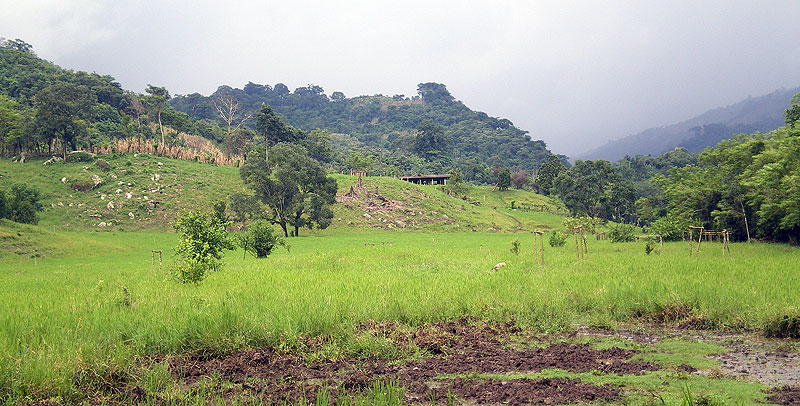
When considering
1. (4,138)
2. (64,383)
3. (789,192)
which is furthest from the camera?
(4,138)

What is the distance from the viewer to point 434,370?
7.50m

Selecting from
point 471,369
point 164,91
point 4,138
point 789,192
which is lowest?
point 471,369

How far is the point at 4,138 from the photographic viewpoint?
62.9m

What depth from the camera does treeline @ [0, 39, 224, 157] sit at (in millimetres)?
60094

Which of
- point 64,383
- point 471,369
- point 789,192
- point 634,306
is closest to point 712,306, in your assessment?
point 634,306

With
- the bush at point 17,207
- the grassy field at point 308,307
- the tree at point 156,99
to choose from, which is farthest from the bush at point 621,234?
the tree at point 156,99

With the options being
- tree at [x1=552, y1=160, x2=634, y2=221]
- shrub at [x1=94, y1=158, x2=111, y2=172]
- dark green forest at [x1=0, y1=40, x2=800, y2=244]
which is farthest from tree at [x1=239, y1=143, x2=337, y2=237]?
tree at [x1=552, y1=160, x2=634, y2=221]

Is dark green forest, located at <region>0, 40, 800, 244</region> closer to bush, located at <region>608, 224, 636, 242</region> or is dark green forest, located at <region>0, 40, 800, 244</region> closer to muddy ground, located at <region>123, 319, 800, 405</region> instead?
bush, located at <region>608, 224, 636, 242</region>

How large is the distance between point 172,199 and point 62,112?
1814cm

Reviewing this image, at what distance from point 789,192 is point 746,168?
908 centimetres

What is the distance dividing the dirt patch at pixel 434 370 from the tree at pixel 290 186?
140 ft

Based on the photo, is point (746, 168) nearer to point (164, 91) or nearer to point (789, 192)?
point (789, 192)

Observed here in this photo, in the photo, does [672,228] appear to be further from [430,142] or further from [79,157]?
[430,142]

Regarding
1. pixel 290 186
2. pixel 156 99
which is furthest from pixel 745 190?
pixel 156 99
